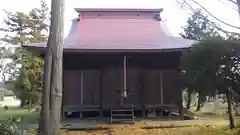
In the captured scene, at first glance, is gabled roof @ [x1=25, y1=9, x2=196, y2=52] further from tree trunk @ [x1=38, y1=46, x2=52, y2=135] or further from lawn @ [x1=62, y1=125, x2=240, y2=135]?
tree trunk @ [x1=38, y1=46, x2=52, y2=135]

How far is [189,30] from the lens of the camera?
89.2 ft

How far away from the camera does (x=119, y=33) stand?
15461 mm

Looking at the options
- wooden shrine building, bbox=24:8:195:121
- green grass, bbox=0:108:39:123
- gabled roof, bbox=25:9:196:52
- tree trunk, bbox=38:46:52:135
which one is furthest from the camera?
green grass, bbox=0:108:39:123

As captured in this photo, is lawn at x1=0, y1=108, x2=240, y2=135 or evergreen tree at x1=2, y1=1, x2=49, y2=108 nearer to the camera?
lawn at x1=0, y1=108, x2=240, y2=135

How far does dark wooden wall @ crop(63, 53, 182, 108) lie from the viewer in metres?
13.6

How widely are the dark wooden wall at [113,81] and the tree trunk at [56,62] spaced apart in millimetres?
4908

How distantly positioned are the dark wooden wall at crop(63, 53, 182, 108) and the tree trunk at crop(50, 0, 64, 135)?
491cm

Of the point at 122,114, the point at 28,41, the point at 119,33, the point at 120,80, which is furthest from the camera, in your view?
the point at 28,41

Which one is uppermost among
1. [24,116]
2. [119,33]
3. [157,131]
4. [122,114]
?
[119,33]

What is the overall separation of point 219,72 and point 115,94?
5218mm

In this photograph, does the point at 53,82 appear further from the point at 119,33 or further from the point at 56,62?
the point at 119,33

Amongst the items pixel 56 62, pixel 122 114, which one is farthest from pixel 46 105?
pixel 122 114

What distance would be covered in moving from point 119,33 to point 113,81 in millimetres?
2837

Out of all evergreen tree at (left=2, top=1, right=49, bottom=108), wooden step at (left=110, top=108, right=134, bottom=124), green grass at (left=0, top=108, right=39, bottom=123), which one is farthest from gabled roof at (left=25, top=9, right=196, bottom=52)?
evergreen tree at (left=2, top=1, right=49, bottom=108)
